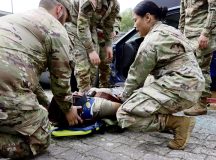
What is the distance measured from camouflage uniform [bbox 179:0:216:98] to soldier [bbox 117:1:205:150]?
102 cm

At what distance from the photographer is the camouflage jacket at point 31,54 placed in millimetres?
2453

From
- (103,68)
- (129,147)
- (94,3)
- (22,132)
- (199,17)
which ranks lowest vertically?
(129,147)

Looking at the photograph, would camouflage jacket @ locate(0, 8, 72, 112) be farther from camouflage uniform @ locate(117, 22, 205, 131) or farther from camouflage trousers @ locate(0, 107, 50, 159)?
camouflage uniform @ locate(117, 22, 205, 131)

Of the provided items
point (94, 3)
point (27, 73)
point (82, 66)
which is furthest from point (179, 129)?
point (94, 3)

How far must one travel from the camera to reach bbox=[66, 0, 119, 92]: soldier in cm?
409

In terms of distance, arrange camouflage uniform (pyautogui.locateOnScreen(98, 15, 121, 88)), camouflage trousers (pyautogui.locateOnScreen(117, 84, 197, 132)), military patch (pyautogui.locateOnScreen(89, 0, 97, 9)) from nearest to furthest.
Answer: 1. camouflage trousers (pyautogui.locateOnScreen(117, 84, 197, 132))
2. military patch (pyautogui.locateOnScreen(89, 0, 97, 9))
3. camouflage uniform (pyautogui.locateOnScreen(98, 15, 121, 88))

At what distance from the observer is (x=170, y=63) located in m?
3.01

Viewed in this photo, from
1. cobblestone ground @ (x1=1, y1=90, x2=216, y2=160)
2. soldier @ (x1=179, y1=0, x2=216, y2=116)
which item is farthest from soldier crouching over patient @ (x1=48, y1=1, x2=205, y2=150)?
soldier @ (x1=179, y1=0, x2=216, y2=116)

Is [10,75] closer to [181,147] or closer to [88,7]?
[181,147]

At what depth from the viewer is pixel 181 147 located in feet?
9.62

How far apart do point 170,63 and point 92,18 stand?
1605mm

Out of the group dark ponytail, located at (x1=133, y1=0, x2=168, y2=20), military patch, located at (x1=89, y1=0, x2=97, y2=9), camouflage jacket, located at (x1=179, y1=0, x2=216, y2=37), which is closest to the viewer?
dark ponytail, located at (x1=133, y1=0, x2=168, y2=20)

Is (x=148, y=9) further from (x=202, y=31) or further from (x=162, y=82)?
(x=202, y=31)

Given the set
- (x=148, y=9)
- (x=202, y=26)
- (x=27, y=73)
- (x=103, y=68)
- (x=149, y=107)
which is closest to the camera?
(x=27, y=73)
